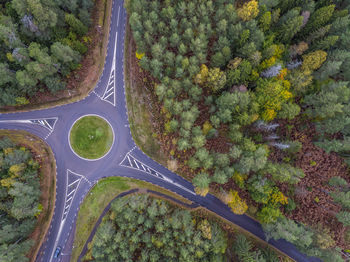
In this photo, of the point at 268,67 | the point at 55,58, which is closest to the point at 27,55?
the point at 55,58

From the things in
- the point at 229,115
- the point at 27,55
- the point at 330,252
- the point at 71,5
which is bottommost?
the point at 330,252

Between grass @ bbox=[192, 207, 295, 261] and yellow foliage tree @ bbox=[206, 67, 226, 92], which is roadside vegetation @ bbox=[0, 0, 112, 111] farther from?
grass @ bbox=[192, 207, 295, 261]

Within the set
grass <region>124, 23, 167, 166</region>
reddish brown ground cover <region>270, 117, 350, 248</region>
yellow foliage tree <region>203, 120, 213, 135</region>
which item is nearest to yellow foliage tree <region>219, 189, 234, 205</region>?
reddish brown ground cover <region>270, 117, 350, 248</region>

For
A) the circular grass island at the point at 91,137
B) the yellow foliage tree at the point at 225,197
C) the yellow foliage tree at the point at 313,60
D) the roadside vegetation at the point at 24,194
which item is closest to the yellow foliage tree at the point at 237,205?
the yellow foliage tree at the point at 225,197

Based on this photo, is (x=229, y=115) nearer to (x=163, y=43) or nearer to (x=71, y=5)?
(x=163, y=43)

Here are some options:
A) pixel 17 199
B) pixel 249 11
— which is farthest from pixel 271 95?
pixel 17 199

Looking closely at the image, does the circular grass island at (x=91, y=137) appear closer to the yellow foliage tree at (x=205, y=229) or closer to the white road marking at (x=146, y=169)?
the white road marking at (x=146, y=169)
